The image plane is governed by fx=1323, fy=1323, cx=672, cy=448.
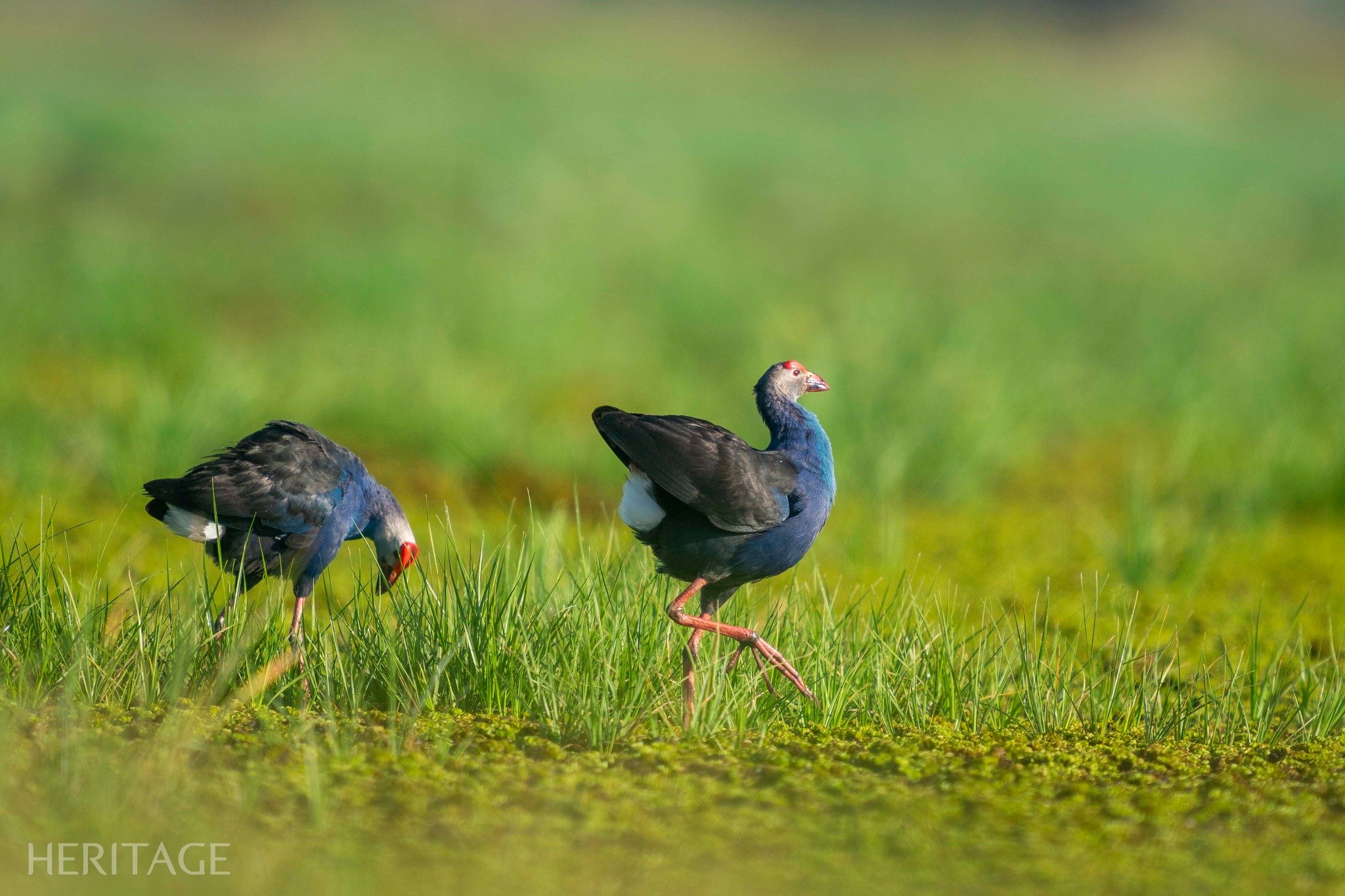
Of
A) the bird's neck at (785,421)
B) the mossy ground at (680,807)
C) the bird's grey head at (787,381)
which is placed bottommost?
the mossy ground at (680,807)

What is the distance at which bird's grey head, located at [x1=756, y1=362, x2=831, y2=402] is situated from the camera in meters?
3.83

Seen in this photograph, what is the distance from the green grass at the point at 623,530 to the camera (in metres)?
3.11

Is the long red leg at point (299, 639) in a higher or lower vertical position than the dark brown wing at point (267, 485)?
lower

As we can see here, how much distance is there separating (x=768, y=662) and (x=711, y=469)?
0.75 meters

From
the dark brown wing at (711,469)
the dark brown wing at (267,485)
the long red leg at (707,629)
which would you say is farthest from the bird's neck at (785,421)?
the dark brown wing at (267,485)

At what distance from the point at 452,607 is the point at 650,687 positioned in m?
0.72

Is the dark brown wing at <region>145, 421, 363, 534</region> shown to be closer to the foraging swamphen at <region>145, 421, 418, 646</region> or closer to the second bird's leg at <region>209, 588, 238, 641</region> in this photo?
the foraging swamphen at <region>145, 421, 418, 646</region>

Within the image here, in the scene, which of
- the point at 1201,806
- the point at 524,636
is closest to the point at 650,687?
the point at 524,636

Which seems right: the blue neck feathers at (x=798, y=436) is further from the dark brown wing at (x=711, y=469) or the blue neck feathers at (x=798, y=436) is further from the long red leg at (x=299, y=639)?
the long red leg at (x=299, y=639)

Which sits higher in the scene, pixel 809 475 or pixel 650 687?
pixel 809 475

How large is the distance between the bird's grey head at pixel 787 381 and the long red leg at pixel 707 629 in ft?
1.92

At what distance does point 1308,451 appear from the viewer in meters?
7.13

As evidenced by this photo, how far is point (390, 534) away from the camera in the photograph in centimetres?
430

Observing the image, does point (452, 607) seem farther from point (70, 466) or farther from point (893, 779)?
point (70, 466)
